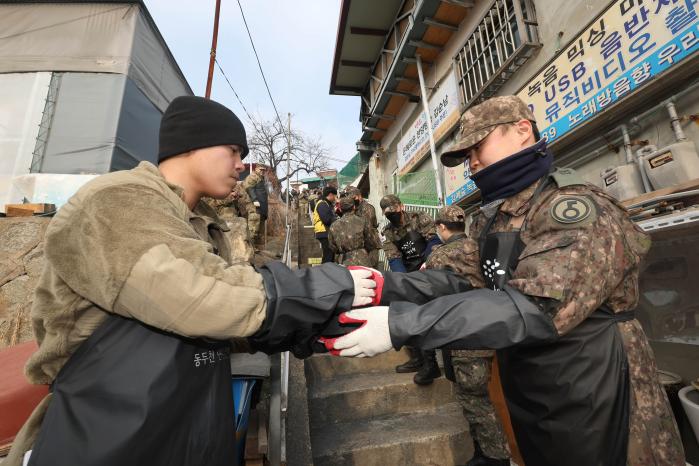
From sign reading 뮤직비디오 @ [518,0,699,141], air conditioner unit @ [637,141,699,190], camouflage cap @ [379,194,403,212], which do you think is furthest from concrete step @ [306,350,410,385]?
sign reading 뮤직비디오 @ [518,0,699,141]

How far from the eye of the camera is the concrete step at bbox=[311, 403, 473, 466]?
3041 mm

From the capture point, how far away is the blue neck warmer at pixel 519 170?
1.72 metres

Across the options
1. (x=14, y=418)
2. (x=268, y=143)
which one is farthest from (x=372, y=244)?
(x=268, y=143)

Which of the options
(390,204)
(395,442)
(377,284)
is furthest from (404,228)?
(377,284)

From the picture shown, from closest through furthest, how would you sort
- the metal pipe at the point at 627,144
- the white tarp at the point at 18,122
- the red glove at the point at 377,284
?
the red glove at the point at 377,284 < the metal pipe at the point at 627,144 < the white tarp at the point at 18,122

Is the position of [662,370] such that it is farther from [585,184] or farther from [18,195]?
[18,195]

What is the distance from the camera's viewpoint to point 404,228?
19.1ft

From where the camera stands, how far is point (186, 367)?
1170 millimetres

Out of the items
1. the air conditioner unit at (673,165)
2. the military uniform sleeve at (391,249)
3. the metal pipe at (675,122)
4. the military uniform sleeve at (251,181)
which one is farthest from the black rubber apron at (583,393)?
the military uniform sleeve at (251,181)

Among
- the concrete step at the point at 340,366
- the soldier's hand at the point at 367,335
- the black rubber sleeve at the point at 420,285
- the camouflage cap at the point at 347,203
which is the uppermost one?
the camouflage cap at the point at 347,203

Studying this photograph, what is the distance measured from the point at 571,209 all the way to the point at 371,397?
3190 mm

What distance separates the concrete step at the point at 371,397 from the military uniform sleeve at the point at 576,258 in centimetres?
291

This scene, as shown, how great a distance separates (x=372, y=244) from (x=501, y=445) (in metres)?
4.23

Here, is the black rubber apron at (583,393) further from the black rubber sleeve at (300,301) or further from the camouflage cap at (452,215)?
the camouflage cap at (452,215)
